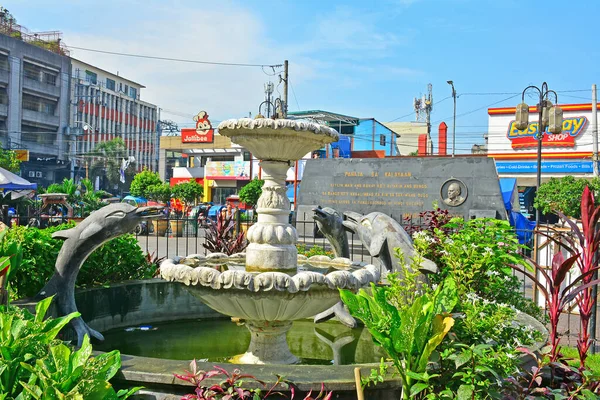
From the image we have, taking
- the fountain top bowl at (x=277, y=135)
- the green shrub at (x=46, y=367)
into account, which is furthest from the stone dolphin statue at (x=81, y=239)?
the green shrub at (x=46, y=367)

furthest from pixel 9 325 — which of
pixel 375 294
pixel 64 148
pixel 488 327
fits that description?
pixel 64 148

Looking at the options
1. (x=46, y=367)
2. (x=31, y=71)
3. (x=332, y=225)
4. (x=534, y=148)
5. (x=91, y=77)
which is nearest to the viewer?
(x=46, y=367)

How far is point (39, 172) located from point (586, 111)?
147 feet

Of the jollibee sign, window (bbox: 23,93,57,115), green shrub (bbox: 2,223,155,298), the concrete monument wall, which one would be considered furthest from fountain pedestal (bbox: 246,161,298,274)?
window (bbox: 23,93,57,115)

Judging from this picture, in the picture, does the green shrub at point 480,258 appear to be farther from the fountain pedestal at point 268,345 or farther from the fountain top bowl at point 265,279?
the fountain pedestal at point 268,345

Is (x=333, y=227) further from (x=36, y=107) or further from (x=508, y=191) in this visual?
(x=36, y=107)

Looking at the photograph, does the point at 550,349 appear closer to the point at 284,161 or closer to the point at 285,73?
the point at 284,161

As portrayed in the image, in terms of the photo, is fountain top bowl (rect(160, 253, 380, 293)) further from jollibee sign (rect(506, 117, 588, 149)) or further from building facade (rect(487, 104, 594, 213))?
jollibee sign (rect(506, 117, 588, 149))

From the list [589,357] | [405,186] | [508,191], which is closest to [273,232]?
[589,357]

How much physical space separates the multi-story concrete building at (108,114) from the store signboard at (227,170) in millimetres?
14519

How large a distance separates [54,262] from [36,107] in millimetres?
49854

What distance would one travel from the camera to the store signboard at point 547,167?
31969mm

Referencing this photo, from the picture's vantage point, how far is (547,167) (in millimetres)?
32875

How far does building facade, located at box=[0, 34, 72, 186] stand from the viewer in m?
45.1
